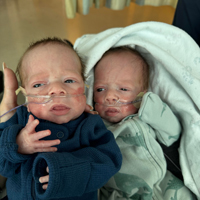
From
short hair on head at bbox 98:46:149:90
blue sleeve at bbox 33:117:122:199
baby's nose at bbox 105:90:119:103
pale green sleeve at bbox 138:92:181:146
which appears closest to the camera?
blue sleeve at bbox 33:117:122:199

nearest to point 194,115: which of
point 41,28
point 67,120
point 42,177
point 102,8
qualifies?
point 67,120

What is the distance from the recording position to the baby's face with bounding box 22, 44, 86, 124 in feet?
2.78

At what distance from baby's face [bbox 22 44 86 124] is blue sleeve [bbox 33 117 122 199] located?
0.37 feet

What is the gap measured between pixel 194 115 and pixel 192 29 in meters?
0.66

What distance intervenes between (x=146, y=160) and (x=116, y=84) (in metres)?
0.44

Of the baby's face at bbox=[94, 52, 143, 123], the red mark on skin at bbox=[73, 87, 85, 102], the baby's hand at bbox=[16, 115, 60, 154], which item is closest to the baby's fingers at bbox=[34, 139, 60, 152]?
the baby's hand at bbox=[16, 115, 60, 154]

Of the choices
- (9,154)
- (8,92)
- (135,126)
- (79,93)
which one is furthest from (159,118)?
(8,92)

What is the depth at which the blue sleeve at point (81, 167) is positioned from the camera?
627 mm

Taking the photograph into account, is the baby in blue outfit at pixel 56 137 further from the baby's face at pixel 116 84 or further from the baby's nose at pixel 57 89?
the baby's face at pixel 116 84

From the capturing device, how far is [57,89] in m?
0.84

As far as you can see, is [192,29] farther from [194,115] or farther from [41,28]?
[41,28]

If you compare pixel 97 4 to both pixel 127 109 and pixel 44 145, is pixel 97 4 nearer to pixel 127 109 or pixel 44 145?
pixel 127 109

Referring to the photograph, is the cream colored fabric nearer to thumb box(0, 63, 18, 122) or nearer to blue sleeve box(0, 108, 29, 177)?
thumb box(0, 63, 18, 122)

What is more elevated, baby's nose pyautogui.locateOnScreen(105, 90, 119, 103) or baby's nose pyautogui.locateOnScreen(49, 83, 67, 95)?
baby's nose pyautogui.locateOnScreen(49, 83, 67, 95)
